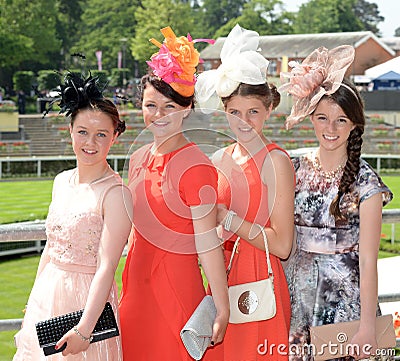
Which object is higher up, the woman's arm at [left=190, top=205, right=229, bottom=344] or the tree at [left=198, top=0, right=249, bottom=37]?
the tree at [left=198, top=0, right=249, bottom=37]

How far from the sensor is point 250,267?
292 centimetres

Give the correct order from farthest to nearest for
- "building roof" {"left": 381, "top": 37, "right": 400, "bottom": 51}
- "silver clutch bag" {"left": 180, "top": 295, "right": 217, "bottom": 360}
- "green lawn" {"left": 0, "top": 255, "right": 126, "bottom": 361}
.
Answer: "building roof" {"left": 381, "top": 37, "right": 400, "bottom": 51} → "green lawn" {"left": 0, "top": 255, "right": 126, "bottom": 361} → "silver clutch bag" {"left": 180, "top": 295, "right": 217, "bottom": 360}

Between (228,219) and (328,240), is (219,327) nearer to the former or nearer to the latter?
(228,219)

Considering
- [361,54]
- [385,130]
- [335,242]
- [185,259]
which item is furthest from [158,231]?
[361,54]

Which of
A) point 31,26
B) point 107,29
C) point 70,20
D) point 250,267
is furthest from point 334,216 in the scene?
point 107,29

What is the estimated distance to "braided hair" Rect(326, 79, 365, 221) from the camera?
292cm

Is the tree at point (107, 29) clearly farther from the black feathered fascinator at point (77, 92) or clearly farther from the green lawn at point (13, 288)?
the black feathered fascinator at point (77, 92)

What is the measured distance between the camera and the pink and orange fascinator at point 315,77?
117 inches

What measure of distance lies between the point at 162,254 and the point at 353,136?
0.83 meters

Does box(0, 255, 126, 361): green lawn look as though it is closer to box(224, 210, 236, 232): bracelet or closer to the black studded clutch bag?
the black studded clutch bag

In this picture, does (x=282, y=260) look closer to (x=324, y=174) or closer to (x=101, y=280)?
(x=324, y=174)

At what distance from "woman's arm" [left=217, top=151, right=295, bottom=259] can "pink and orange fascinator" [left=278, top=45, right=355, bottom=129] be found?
25cm

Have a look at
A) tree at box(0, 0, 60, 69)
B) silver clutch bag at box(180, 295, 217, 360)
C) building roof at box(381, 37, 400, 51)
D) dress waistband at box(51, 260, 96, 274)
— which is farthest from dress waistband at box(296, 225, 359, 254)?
building roof at box(381, 37, 400, 51)

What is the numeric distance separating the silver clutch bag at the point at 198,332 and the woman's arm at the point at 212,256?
0.04 meters
